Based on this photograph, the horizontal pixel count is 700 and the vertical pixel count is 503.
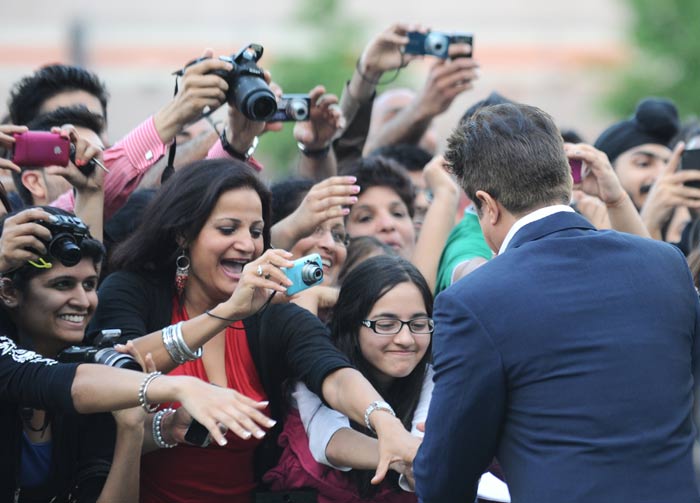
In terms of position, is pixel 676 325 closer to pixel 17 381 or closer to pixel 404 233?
pixel 17 381

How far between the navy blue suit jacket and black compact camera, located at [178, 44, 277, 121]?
1.49 m

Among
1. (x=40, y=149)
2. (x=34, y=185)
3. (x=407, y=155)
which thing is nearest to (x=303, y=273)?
(x=40, y=149)

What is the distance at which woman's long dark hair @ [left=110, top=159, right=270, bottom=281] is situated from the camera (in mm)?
4074

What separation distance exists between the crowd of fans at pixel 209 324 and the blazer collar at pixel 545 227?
4.4 inches

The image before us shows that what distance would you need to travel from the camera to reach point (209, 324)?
3.69 meters

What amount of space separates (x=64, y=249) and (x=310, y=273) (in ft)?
2.63

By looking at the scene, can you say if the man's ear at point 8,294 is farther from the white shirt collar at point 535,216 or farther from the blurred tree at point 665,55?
the blurred tree at point 665,55

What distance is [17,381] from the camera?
11.7 ft

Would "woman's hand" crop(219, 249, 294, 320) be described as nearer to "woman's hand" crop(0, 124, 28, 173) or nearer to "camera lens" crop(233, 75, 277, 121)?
"camera lens" crop(233, 75, 277, 121)

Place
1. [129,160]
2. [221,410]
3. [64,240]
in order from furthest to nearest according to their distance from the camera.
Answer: [129,160]
[64,240]
[221,410]

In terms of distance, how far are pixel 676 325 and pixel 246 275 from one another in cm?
132

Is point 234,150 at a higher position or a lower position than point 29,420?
higher

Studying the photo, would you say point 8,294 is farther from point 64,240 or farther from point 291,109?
point 291,109

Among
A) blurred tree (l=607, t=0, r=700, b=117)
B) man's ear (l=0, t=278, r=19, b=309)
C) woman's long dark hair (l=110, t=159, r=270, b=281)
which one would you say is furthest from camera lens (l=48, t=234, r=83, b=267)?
blurred tree (l=607, t=0, r=700, b=117)
